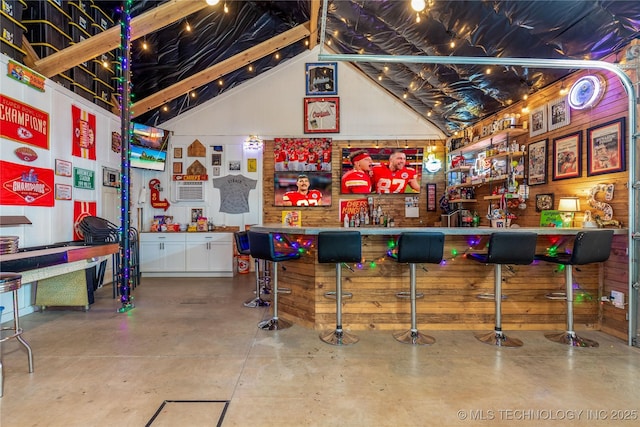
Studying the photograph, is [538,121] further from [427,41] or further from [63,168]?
[63,168]

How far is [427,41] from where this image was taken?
4.30 meters

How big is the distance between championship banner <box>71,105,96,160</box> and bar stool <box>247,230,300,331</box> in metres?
3.45

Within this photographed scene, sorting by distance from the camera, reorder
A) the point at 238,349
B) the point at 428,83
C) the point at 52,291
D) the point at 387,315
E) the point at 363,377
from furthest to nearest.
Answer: the point at 428,83, the point at 52,291, the point at 387,315, the point at 238,349, the point at 363,377

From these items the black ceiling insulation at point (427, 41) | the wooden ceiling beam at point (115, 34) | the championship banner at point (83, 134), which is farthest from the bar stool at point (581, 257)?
the championship banner at point (83, 134)

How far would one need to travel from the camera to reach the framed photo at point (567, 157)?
3.74 meters

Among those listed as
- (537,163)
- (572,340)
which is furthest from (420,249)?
(537,163)

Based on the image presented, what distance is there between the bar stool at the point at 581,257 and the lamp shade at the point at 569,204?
565 millimetres

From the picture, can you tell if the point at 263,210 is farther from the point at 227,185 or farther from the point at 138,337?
the point at 138,337

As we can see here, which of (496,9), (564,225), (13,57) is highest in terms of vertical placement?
(496,9)

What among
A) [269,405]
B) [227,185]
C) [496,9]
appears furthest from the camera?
[227,185]

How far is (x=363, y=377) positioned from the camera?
2463 mm

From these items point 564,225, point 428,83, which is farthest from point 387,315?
point 428,83

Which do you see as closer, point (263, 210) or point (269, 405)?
point (269, 405)

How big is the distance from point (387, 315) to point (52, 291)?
4440 mm
